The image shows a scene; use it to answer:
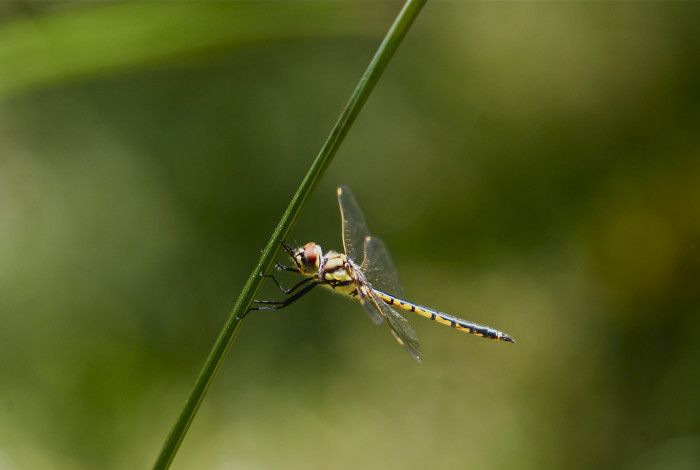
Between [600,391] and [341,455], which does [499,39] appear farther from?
[341,455]

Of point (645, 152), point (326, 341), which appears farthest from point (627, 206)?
point (326, 341)

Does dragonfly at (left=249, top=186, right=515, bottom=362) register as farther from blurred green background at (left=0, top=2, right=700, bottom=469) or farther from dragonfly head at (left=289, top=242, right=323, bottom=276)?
blurred green background at (left=0, top=2, right=700, bottom=469)

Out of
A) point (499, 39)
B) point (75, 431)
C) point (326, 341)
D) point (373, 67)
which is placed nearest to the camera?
point (373, 67)

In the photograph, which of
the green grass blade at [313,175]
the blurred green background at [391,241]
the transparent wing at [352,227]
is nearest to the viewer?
the green grass blade at [313,175]

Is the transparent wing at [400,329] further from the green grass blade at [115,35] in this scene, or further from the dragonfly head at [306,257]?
the green grass blade at [115,35]

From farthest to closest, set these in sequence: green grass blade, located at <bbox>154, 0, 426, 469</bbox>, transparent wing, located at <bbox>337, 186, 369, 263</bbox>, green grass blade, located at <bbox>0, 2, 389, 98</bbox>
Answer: transparent wing, located at <bbox>337, 186, 369, 263</bbox>, green grass blade, located at <bbox>0, 2, 389, 98</bbox>, green grass blade, located at <bbox>154, 0, 426, 469</bbox>

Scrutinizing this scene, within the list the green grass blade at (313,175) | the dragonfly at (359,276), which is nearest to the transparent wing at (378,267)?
the dragonfly at (359,276)

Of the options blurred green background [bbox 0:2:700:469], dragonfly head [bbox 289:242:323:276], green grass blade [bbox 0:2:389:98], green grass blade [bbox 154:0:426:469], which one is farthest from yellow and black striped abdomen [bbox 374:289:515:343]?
green grass blade [bbox 154:0:426:469]
